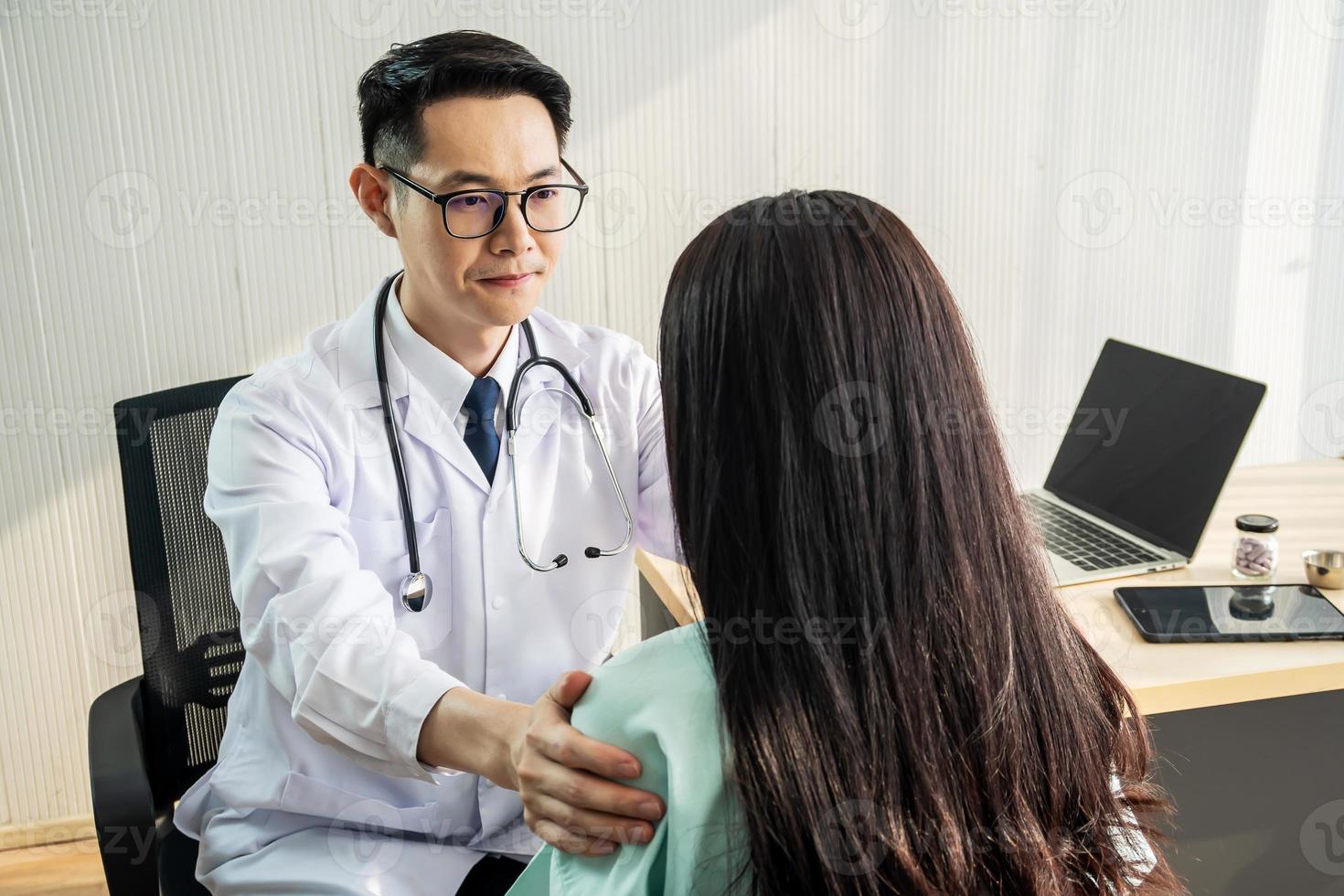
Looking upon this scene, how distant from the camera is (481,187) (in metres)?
1.30

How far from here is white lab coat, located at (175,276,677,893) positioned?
111 centimetres

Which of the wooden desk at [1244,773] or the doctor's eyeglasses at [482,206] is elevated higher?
the doctor's eyeglasses at [482,206]

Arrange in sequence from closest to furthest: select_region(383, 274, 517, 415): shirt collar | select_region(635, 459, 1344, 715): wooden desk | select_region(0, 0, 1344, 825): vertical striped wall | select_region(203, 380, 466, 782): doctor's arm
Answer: select_region(203, 380, 466, 782): doctor's arm < select_region(635, 459, 1344, 715): wooden desk < select_region(383, 274, 517, 415): shirt collar < select_region(0, 0, 1344, 825): vertical striped wall

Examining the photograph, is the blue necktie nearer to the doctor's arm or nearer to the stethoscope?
the stethoscope

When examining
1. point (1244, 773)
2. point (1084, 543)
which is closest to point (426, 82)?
point (1084, 543)

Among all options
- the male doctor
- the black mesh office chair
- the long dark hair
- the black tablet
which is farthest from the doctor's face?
the black tablet

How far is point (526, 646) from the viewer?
1.38 metres

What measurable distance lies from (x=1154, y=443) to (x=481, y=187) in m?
1.08

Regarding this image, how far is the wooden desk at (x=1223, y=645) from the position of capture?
1.26 metres

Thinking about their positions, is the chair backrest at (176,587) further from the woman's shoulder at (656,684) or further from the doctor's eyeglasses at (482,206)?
the woman's shoulder at (656,684)

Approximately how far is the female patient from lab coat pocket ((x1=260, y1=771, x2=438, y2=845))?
0.54 meters

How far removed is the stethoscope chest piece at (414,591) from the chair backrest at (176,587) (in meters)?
0.29

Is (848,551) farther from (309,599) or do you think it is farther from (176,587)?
(176,587)

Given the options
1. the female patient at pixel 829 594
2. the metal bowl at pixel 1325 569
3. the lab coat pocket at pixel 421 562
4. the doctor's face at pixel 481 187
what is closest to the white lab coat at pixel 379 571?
the lab coat pocket at pixel 421 562
